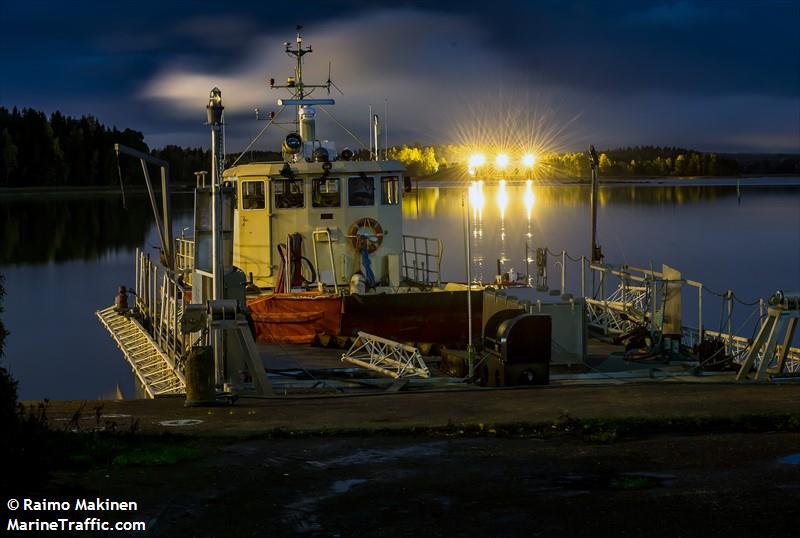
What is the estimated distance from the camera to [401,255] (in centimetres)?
2462

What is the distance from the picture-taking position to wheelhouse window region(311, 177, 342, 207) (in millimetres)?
23547

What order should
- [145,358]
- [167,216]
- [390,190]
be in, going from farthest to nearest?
[390,190]
[167,216]
[145,358]

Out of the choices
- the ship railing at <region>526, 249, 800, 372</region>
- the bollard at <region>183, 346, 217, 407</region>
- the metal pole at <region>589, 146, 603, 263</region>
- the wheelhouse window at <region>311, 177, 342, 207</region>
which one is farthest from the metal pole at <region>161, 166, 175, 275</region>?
the metal pole at <region>589, 146, 603, 263</region>

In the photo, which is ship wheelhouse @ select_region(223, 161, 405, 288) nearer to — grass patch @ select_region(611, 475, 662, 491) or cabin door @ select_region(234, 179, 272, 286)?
cabin door @ select_region(234, 179, 272, 286)

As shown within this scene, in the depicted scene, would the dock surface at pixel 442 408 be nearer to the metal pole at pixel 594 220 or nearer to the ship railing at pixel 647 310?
the ship railing at pixel 647 310

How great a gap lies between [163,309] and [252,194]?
14.6 ft

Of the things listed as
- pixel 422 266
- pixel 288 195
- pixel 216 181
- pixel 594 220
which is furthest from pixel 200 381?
pixel 594 220

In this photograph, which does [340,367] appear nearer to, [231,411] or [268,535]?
[231,411]

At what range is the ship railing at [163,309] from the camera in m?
18.1

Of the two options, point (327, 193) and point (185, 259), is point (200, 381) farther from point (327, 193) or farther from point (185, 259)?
point (185, 259)

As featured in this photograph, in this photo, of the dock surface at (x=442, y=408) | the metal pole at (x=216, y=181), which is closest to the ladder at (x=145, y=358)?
the metal pole at (x=216, y=181)

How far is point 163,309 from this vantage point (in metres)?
20.2

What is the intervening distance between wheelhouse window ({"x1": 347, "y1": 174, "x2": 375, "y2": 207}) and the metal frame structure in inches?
197

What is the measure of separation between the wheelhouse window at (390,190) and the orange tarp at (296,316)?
3.62 meters
